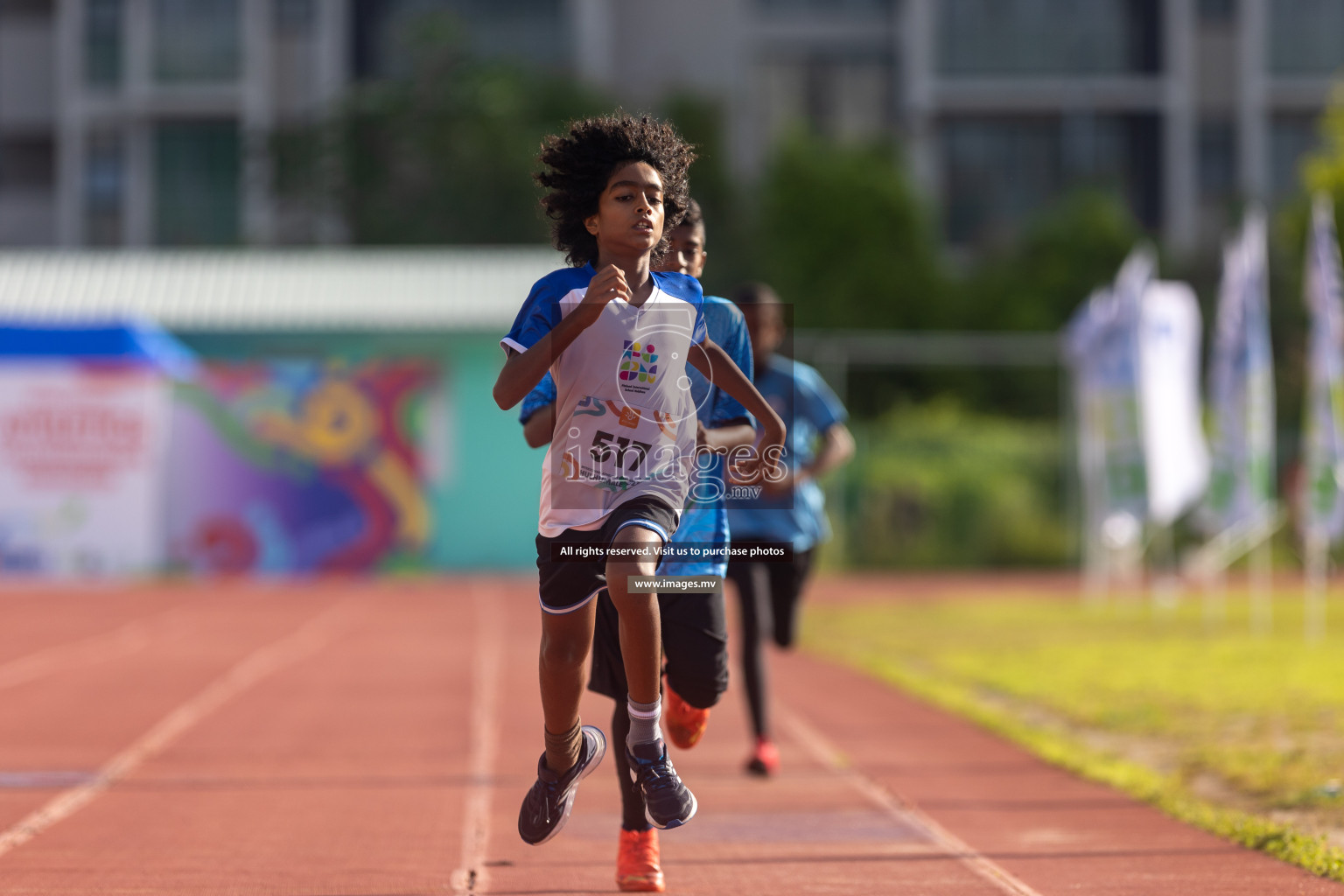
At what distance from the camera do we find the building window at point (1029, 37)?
35531mm

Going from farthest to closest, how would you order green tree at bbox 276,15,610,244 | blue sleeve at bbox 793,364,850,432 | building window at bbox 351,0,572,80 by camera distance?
building window at bbox 351,0,572,80, green tree at bbox 276,15,610,244, blue sleeve at bbox 793,364,850,432

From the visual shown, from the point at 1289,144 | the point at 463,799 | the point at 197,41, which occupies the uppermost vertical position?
the point at 197,41

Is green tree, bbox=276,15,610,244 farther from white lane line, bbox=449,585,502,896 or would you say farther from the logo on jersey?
the logo on jersey

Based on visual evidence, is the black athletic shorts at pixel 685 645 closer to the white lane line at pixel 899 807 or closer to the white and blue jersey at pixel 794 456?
the white lane line at pixel 899 807

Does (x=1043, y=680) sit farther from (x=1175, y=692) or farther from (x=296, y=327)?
(x=296, y=327)

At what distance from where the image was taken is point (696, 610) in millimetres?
5043

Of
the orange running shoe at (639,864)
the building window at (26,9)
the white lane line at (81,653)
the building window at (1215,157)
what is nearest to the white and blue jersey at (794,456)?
the orange running shoe at (639,864)

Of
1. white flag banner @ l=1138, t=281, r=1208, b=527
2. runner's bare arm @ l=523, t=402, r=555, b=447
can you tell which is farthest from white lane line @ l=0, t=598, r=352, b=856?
white flag banner @ l=1138, t=281, r=1208, b=527

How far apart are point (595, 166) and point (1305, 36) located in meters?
35.6

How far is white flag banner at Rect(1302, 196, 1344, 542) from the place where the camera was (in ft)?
42.8

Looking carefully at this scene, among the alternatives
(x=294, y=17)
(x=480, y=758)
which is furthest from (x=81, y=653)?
(x=294, y=17)

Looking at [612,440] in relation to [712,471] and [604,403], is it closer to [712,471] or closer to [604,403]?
[604,403]

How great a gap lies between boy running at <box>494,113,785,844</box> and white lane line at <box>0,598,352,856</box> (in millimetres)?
2404

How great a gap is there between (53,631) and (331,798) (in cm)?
1000
